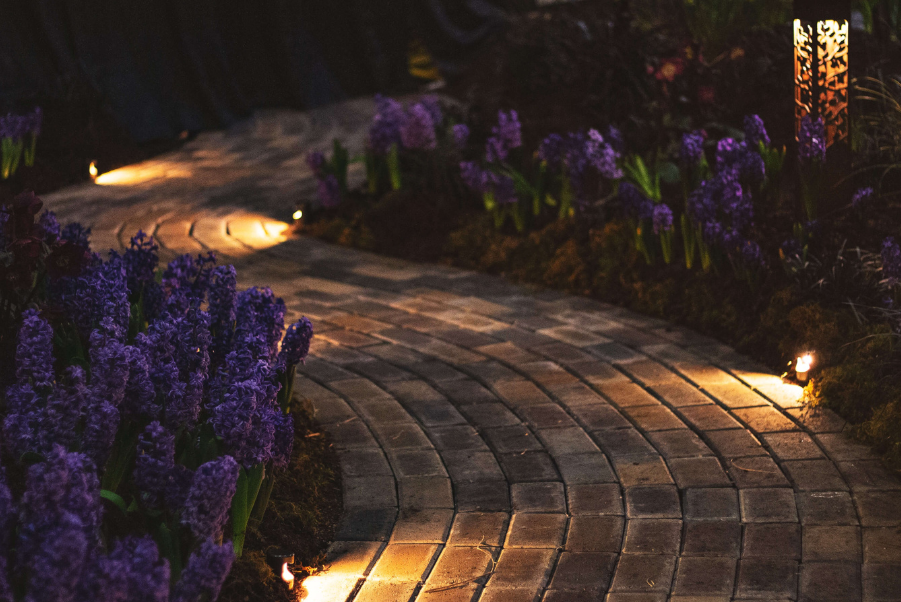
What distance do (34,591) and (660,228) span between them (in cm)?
422

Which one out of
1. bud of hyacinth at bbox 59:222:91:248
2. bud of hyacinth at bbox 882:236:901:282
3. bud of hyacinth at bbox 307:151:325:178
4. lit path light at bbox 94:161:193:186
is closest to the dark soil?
bud of hyacinth at bbox 59:222:91:248

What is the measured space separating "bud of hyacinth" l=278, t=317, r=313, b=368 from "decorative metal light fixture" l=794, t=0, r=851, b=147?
3.00 m

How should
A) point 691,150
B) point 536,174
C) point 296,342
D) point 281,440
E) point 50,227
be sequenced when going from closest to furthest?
point 281,440
point 296,342
point 50,227
point 691,150
point 536,174

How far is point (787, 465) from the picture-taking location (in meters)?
3.72

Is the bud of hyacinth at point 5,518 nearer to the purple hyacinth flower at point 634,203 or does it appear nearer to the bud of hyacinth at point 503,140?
the purple hyacinth flower at point 634,203

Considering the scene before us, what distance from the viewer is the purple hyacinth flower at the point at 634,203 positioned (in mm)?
5629

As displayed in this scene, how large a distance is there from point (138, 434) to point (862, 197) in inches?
149

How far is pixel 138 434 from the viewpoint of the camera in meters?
3.04

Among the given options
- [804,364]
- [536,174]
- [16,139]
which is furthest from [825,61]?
[16,139]

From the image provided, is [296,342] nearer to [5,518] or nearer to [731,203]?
[5,518]

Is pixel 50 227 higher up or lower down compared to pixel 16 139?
lower down

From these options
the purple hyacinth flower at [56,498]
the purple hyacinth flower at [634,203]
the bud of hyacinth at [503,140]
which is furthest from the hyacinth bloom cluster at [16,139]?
the purple hyacinth flower at [56,498]

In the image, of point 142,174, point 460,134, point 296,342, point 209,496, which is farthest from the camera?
point 142,174

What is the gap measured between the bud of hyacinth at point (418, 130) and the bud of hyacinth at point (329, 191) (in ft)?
2.38
